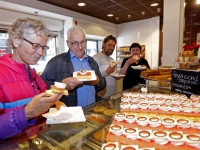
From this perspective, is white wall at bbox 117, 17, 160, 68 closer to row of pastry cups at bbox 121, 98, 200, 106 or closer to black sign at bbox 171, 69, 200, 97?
black sign at bbox 171, 69, 200, 97

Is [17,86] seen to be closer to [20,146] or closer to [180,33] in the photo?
[20,146]

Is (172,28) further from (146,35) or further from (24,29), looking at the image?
(146,35)

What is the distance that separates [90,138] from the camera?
3.02 ft

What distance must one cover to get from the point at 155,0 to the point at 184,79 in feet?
11.7

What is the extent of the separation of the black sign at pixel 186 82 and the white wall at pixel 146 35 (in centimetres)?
484

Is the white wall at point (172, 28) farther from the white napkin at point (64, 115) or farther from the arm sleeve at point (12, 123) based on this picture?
the arm sleeve at point (12, 123)

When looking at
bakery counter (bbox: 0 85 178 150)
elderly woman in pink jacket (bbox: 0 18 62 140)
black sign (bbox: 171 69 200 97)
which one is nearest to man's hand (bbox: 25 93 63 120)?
elderly woman in pink jacket (bbox: 0 18 62 140)

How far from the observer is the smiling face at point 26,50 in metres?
1.12

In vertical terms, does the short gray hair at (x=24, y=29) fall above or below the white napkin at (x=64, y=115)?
above

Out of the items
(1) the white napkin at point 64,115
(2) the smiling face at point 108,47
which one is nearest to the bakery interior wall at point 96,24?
(2) the smiling face at point 108,47

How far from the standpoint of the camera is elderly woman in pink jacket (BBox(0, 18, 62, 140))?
0.94 meters

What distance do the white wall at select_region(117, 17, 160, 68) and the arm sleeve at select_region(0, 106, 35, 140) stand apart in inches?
246

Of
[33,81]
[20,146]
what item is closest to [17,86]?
[33,81]

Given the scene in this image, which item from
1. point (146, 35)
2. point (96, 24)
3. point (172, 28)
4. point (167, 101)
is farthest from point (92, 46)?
point (167, 101)
